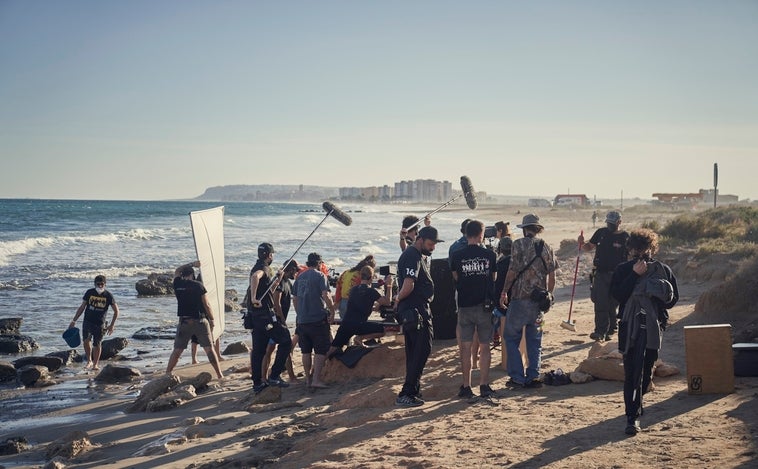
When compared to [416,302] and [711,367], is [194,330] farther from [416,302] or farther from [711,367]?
[711,367]

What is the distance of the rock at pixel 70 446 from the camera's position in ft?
25.3

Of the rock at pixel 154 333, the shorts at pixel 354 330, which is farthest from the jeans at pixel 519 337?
the rock at pixel 154 333

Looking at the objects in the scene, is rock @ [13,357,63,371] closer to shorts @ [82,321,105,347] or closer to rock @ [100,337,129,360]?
shorts @ [82,321,105,347]

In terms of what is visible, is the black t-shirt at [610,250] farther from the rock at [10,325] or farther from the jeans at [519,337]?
the rock at [10,325]

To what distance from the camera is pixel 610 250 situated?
10.6 m

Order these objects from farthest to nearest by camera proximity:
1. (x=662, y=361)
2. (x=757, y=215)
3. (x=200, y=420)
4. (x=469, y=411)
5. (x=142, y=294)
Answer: (x=757, y=215), (x=142, y=294), (x=662, y=361), (x=200, y=420), (x=469, y=411)

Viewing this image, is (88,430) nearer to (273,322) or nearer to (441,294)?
(273,322)

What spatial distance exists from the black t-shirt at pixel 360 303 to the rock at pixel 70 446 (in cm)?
332

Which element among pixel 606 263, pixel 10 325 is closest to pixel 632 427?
pixel 606 263

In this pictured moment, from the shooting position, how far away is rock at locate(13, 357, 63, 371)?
12516 mm

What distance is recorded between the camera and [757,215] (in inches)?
1115

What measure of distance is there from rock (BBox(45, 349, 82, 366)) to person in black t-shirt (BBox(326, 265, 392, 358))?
5651 millimetres

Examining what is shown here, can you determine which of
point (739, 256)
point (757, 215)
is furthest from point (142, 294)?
point (757, 215)

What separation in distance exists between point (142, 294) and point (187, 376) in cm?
1198
